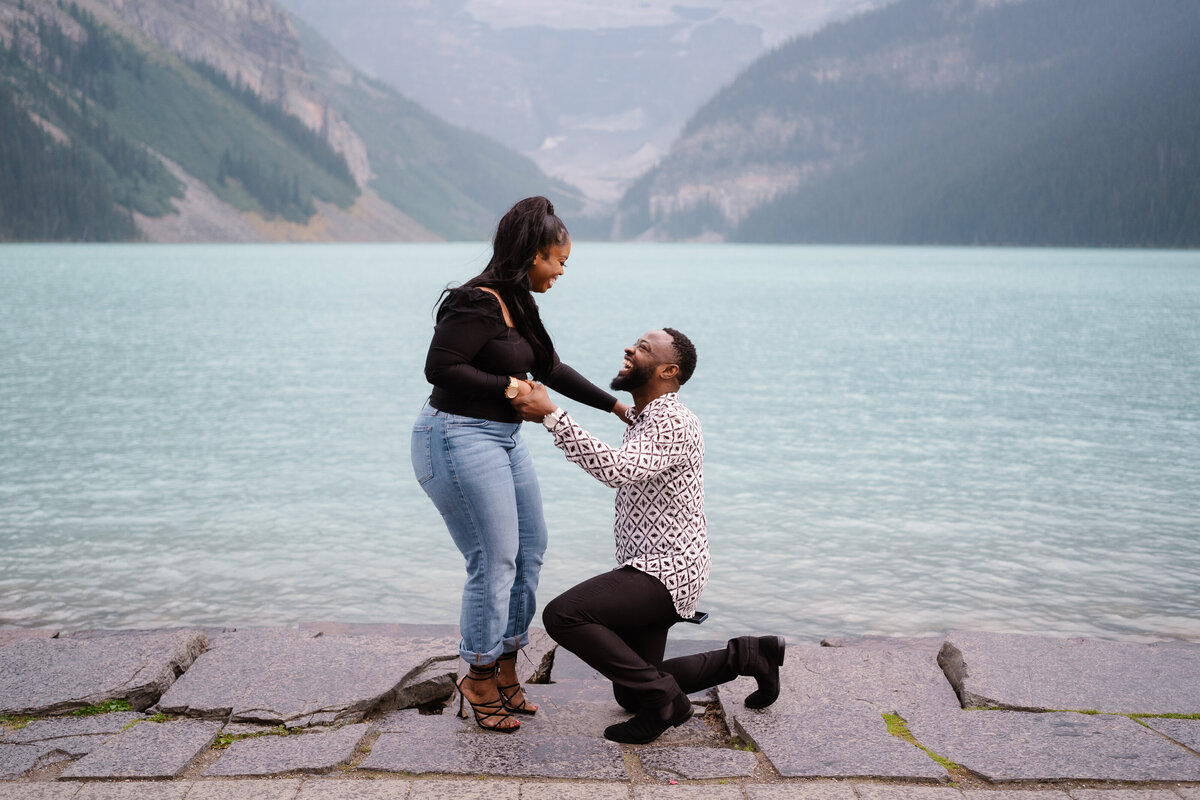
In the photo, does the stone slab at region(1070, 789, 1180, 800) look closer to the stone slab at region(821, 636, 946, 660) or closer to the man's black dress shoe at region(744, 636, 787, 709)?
the man's black dress shoe at region(744, 636, 787, 709)

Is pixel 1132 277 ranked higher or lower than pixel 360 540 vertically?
higher

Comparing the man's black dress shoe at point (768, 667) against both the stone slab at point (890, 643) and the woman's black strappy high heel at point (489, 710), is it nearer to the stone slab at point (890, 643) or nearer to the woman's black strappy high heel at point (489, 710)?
the woman's black strappy high heel at point (489, 710)

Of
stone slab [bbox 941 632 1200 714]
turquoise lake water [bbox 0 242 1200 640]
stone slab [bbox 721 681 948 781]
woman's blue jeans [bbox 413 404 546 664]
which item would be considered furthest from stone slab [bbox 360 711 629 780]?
turquoise lake water [bbox 0 242 1200 640]

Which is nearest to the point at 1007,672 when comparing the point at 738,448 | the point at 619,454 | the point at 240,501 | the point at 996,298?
the point at 619,454

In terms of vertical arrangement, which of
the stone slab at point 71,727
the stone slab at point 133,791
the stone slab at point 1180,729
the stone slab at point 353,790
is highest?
the stone slab at point 1180,729

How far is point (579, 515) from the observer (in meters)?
13.4

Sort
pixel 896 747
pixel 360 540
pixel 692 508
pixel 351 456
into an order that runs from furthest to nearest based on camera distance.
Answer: pixel 351 456, pixel 360 540, pixel 692 508, pixel 896 747

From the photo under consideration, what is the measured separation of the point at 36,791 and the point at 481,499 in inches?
80.9

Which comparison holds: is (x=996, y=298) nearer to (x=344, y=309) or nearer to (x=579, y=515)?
(x=344, y=309)

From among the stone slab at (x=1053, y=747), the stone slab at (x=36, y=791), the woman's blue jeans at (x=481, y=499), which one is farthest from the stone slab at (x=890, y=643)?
the stone slab at (x=36, y=791)

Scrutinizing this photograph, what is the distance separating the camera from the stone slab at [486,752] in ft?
14.2

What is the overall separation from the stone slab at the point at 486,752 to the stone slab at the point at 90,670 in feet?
4.51

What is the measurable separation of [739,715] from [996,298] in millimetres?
68320

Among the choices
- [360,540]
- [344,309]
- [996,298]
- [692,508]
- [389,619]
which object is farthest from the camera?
[996,298]
